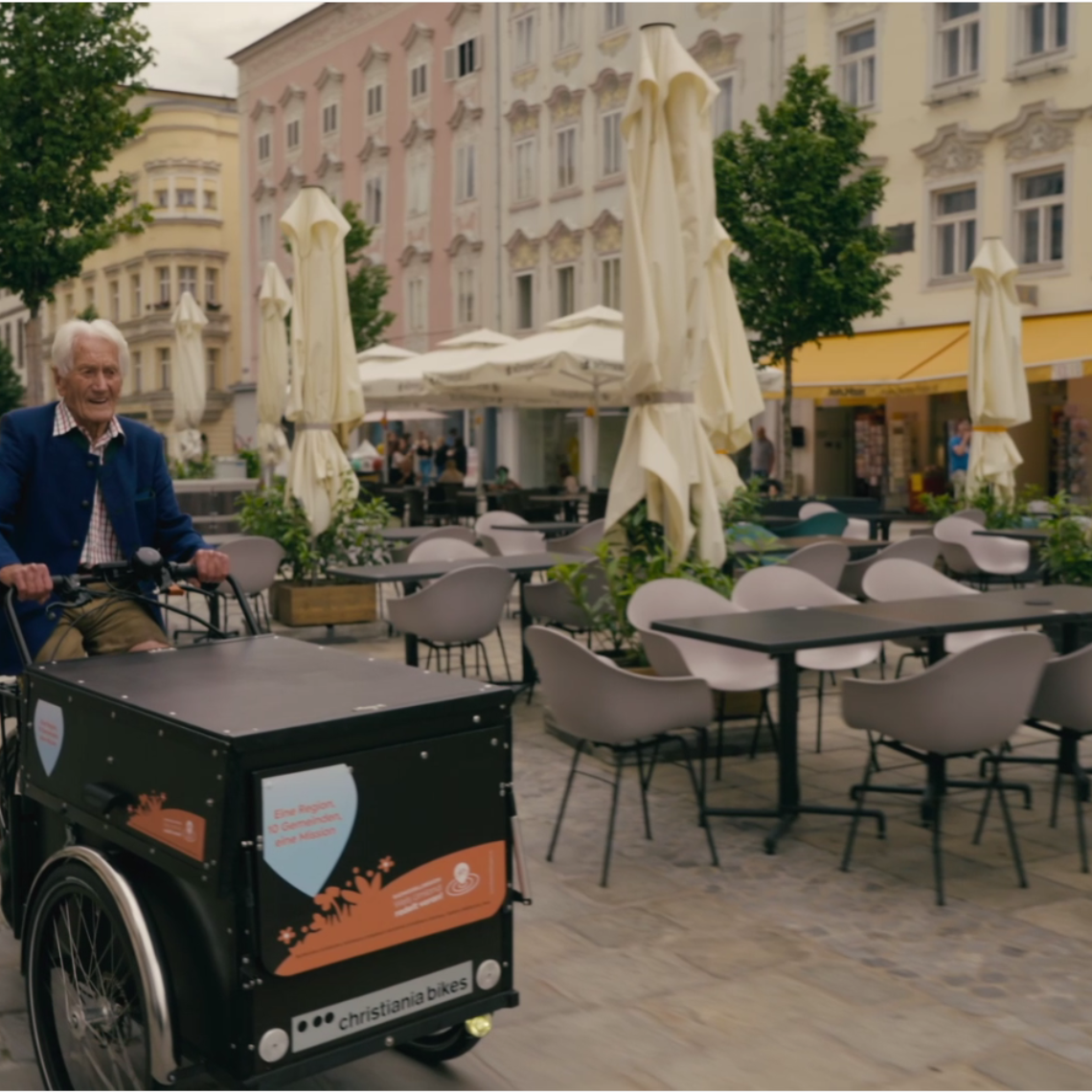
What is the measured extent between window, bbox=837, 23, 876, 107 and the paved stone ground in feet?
74.9

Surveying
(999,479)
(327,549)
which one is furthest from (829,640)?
(999,479)

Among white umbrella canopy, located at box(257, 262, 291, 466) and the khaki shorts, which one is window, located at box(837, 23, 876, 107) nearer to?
white umbrella canopy, located at box(257, 262, 291, 466)

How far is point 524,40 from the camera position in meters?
35.5

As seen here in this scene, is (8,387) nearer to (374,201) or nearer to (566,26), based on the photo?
(374,201)

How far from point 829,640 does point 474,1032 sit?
2.37 m

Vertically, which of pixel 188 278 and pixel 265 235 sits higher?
pixel 265 235

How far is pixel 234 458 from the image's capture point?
77.6 ft

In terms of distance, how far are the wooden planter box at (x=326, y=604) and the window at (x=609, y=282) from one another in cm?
2190

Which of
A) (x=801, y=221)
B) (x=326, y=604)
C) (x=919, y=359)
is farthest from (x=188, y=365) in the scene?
(x=919, y=359)

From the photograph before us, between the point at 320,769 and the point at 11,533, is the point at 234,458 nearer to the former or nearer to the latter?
the point at 11,533

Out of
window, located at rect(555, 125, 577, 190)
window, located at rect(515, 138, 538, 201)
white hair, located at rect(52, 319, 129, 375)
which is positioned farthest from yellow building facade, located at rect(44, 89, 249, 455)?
white hair, located at rect(52, 319, 129, 375)

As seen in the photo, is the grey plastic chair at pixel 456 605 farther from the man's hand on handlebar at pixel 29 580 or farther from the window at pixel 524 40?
the window at pixel 524 40

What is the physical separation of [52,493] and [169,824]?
1.57 meters

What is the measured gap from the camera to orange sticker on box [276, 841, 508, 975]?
2.92 meters
